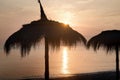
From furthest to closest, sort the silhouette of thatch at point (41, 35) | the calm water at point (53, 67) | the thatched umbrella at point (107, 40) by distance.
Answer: the calm water at point (53, 67), the thatched umbrella at point (107, 40), the silhouette of thatch at point (41, 35)

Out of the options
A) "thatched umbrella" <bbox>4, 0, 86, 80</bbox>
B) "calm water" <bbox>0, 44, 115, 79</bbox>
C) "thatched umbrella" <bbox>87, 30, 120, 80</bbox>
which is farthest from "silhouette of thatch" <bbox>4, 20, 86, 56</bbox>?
"thatched umbrella" <bbox>87, 30, 120, 80</bbox>

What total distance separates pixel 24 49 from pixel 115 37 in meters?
5.59

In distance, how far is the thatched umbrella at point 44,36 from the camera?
47.4 feet

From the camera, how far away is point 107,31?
1898cm

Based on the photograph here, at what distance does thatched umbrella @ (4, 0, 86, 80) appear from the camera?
14.5m

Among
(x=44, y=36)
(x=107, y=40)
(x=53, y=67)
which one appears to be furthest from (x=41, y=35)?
(x=53, y=67)

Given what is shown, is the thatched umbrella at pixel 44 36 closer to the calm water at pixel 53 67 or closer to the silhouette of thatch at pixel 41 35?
the silhouette of thatch at pixel 41 35

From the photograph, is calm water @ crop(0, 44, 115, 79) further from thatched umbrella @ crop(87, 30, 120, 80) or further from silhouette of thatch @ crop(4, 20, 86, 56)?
thatched umbrella @ crop(87, 30, 120, 80)

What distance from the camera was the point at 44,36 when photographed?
14422 mm

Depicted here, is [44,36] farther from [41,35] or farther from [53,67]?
[53,67]

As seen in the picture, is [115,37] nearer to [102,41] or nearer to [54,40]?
[102,41]

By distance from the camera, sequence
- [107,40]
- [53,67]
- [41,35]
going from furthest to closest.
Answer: [53,67]
[107,40]
[41,35]

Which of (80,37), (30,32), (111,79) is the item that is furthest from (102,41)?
(111,79)

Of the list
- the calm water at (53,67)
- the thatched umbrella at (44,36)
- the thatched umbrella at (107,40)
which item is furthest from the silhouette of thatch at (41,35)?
the thatched umbrella at (107,40)
